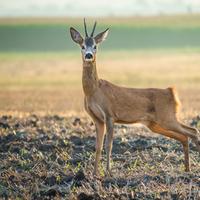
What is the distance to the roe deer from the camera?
7691 mm

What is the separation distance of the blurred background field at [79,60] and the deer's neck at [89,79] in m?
5.78

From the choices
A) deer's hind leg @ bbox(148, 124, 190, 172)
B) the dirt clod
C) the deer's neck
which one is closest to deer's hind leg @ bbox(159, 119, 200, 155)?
deer's hind leg @ bbox(148, 124, 190, 172)

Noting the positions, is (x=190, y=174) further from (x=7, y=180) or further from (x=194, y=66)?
(x=194, y=66)

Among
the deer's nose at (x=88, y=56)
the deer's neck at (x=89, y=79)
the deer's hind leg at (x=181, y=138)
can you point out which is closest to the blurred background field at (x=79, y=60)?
the deer's hind leg at (x=181, y=138)

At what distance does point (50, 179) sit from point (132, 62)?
126 ft

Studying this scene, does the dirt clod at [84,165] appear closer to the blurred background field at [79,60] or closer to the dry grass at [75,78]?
the blurred background field at [79,60]

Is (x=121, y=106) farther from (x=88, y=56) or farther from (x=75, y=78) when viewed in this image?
(x=75, y=78)

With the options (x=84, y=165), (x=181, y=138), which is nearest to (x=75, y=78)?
(x=84, y=165)

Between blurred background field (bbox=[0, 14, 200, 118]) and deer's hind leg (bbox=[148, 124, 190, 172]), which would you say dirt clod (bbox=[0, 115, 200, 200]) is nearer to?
deer's hind leg (bbox=[148, 124, 190, 172])

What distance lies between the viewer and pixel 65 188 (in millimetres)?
6664

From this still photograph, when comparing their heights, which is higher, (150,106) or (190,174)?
(150,106)

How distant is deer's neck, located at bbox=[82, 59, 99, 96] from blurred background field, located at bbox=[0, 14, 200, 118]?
578 centimetres

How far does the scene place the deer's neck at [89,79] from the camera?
7762 mm

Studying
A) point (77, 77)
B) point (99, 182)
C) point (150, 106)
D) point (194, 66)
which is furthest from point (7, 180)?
point (194, 66)
